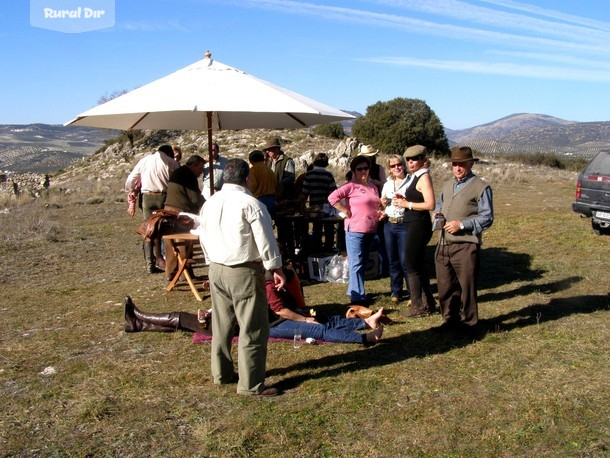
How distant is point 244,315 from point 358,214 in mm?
2656

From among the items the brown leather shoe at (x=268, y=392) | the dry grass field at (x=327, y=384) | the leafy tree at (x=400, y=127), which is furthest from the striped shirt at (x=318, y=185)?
the leafy tree at (x=400, y=127)

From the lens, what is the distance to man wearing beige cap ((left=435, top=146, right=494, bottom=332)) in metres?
5.56

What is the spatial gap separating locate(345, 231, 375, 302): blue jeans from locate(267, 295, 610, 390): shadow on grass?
3.31 feet

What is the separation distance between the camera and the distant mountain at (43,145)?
70.5m

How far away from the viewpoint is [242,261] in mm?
4383

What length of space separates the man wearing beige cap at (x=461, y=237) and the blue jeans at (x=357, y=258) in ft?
3.62

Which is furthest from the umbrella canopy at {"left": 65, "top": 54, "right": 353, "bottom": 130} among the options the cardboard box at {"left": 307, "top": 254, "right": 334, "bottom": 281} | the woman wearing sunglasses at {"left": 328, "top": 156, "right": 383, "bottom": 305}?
the cardboard box at {"left": 307, "top": 254, "right": 334, "bottom": 281}

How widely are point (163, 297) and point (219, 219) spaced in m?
3.66

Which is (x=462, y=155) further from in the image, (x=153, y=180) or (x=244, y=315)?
(x=153, y=180)

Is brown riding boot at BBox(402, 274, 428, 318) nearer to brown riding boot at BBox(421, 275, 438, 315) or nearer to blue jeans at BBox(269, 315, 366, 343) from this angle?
brown riding boot at BBox(421, 275, 438, 315)

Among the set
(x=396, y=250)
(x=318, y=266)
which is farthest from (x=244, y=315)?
(x=318, y=266)

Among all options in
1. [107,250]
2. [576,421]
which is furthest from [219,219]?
[107,250]

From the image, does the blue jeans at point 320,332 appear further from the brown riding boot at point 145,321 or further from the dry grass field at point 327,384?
the brown riding boot at point 145,321

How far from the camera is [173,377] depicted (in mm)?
5000
